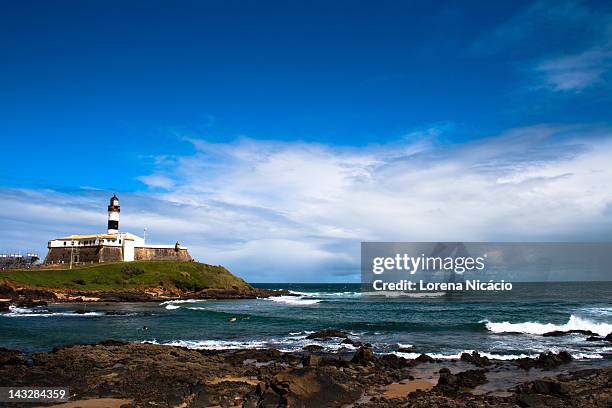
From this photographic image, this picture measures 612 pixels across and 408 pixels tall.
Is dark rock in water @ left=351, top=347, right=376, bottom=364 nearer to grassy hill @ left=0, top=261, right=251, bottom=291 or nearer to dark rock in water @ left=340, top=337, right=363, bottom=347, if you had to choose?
dark rock in water @ left=340, top=337, right=363, bottom=347

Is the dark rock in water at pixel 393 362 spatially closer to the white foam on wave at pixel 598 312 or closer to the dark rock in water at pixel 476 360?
the dark rock in water at pixel 476 360

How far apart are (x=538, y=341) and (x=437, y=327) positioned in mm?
8976

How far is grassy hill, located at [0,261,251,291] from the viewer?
74125 mm

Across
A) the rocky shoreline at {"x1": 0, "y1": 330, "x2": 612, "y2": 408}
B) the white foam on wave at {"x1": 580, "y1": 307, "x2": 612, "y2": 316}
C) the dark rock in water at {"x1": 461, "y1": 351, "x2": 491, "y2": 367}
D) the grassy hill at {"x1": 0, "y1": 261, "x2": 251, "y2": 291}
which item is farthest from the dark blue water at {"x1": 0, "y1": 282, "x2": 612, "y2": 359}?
the grassy hill at {"x1": 0, "y1": 261, "x2": 251, "y2": 291}

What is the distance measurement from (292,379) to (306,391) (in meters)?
0.66

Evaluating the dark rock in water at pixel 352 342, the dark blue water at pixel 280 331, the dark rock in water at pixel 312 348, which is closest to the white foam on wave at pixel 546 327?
the dark blue water at pixel 280 331

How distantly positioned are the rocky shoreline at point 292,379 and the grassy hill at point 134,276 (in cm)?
5591

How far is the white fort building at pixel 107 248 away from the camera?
93938 mm

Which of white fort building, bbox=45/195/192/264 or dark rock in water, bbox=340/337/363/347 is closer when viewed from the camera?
dark rock in water, bbox=340/337/363/347

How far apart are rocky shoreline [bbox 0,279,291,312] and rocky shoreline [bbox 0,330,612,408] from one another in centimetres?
3667

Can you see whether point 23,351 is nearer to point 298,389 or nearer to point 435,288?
point 298,389

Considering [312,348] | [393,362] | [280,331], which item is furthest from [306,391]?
[280,331]

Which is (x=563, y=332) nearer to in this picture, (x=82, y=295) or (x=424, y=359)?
(x=424, y=359)

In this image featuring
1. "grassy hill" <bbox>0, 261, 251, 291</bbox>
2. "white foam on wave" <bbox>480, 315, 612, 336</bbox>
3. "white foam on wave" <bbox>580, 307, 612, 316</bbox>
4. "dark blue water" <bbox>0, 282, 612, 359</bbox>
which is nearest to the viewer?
"dark blue water" <bbox>0, 282, 612, 359</bbox>
